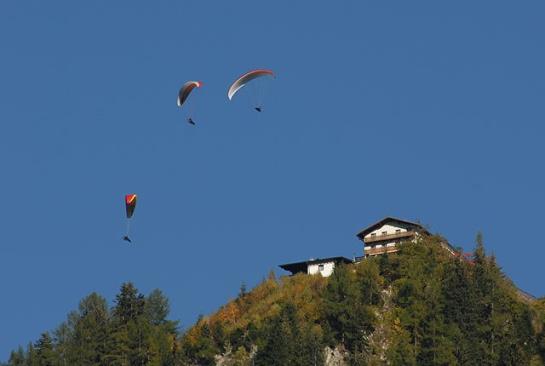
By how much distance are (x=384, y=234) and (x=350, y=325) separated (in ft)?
94.0

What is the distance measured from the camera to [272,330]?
487 ft

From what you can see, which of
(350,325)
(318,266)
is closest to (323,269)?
(318,266)

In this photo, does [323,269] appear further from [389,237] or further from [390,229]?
[390,229]

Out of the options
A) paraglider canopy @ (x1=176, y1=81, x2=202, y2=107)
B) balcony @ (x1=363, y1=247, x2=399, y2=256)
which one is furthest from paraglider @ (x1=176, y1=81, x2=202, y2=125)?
balcony @ (x1=363, y1=247, x2=399, y2=256)

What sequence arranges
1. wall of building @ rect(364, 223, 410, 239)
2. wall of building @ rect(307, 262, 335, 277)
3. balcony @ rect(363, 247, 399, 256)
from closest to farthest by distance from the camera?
wall of building @ rect(307, 262, 335, 277) < balcony @ rect(363, 247, 399, 256) < wall of building @ rect(364, 223, 410, 239)

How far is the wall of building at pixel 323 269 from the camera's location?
568ft

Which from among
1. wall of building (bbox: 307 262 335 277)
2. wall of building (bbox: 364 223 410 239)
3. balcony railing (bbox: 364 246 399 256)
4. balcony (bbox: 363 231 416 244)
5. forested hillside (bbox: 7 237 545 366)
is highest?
wall of building (bbox: 364 223 410 239)

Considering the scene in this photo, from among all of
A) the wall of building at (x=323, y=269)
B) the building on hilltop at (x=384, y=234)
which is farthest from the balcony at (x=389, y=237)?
the wall of building at (x=323, y=269)

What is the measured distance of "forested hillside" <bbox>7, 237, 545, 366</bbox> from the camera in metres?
Answer: 146

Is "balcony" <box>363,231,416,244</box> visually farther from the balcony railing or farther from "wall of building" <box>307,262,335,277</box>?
"wall of building" <box>307,262,335,277</box>

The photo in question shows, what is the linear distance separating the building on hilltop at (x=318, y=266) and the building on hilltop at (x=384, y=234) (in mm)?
4777

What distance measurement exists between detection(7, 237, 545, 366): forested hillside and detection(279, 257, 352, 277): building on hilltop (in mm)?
8056

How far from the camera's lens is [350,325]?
496 feet

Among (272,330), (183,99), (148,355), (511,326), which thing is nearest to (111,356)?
(148,355)
